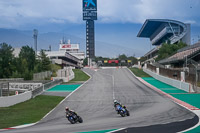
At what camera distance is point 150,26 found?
137m

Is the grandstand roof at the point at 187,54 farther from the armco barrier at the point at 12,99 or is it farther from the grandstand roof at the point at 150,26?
the grandstand roof at the point at 150,26

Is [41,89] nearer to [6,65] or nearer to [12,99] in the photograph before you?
[12,99]

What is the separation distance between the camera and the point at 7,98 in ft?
88.3

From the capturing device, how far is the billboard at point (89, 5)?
16388cm

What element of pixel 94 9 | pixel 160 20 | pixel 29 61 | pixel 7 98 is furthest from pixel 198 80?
pixel 94 9

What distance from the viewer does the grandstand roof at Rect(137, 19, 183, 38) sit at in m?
122

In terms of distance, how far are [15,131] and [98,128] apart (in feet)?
14.5

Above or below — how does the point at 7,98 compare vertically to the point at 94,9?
below

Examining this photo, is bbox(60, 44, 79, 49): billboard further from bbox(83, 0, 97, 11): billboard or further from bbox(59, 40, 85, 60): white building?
bbox(83, 0, 97, 11): billboard

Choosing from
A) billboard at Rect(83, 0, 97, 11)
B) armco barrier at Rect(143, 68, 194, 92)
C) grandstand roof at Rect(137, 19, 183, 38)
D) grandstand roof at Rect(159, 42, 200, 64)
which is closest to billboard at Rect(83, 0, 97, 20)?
billboard at Rect(83, 0, 97, 11)

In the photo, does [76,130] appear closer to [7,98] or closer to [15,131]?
[15,131]

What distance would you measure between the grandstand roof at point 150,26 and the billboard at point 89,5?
105 feet

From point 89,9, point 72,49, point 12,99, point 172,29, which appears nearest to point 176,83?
point 12,99

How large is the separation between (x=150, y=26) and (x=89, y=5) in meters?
45.6
